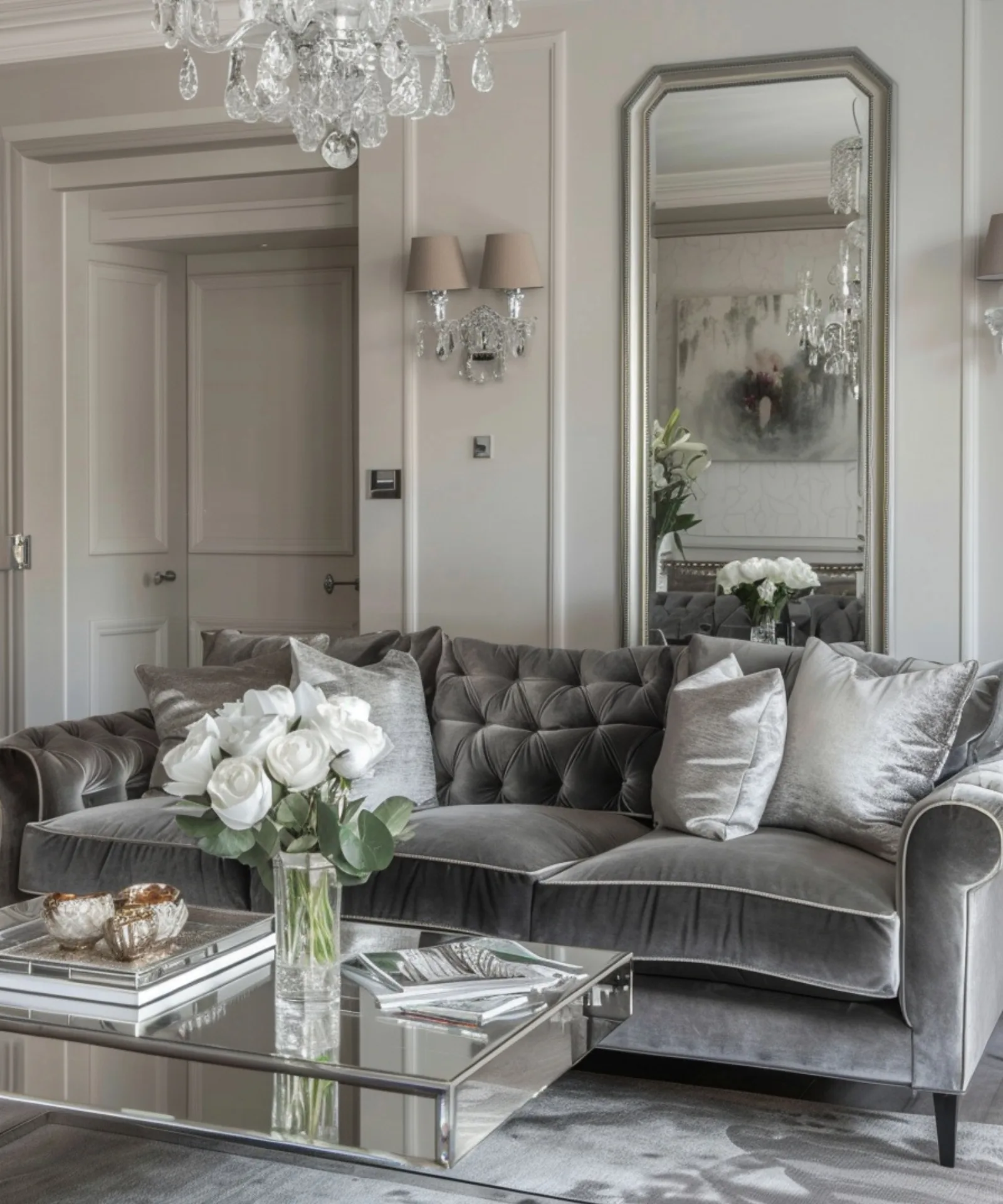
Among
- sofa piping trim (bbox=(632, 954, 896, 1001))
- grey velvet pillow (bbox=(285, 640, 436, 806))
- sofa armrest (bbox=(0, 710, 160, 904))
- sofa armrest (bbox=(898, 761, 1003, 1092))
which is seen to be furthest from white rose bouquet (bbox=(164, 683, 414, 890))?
sofa armrest (bbox=(0, 710, 160, 904))

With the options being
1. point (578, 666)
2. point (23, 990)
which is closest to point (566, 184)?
point (578, 666)

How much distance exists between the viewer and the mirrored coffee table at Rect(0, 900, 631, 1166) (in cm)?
188

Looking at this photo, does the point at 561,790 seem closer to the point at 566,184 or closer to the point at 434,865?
the point at 434,865

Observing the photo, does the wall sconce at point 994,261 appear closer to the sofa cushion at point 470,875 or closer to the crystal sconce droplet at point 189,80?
the sofa cushion at point 470,875

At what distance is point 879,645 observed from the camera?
14.1 feet

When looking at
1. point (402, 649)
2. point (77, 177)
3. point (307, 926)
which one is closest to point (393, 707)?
point (402, 649)

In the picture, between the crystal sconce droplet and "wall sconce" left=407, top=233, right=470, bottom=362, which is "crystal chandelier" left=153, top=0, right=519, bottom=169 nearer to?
the crystal sconce droplet

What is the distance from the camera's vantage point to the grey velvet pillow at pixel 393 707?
3512mm

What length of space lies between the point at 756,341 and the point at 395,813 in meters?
2.72

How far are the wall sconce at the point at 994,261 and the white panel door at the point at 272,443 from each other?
2.48m

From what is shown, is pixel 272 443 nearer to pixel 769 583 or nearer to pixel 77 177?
pixel 77 177

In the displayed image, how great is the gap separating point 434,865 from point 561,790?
0.64m

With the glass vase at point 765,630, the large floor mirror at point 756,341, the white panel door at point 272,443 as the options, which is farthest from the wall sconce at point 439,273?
the glass vase at point 765,630

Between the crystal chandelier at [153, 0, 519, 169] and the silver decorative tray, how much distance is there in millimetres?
1566
